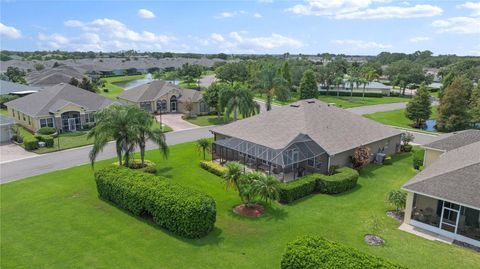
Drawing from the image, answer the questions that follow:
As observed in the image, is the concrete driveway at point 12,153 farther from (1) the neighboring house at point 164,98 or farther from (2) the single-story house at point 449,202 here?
(2) the single-story house at point 449,202

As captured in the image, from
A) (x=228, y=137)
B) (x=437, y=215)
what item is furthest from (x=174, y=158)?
(x=437, y=215)

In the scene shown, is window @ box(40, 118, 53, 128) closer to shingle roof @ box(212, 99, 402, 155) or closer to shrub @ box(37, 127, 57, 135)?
shrub @ box(37, 127, 57, 135)

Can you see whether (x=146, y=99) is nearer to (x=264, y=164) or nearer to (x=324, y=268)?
(x=264, y=164)

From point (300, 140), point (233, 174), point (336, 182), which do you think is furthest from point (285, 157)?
point (233, 174)

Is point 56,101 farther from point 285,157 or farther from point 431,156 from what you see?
point 431,156

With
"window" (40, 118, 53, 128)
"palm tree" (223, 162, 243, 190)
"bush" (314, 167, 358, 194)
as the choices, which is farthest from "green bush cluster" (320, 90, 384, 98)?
"palm tree" (223, 162, 243, 190)
